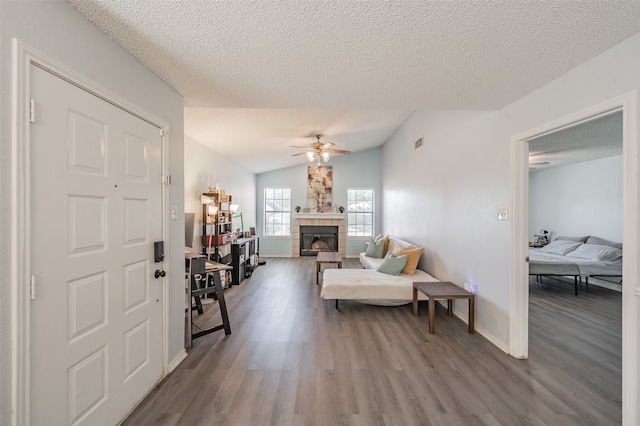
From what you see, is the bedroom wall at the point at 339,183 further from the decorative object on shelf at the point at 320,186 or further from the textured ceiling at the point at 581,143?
the textured ceiling at the point at 581,143

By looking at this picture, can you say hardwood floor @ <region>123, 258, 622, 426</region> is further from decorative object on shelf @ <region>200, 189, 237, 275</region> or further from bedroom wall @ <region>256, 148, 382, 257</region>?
bedroom wall @ <region>256, 148, 382, 257</region>

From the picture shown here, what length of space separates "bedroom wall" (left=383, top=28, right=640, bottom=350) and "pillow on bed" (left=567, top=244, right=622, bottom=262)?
9.74ft

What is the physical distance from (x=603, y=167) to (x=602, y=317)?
3.52 metres

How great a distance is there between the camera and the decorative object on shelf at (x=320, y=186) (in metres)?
8.32

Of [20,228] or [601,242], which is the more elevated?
[20,228]

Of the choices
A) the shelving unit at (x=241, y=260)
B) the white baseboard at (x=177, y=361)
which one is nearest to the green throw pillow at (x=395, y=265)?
the shelving unit at (x=241, y=260)

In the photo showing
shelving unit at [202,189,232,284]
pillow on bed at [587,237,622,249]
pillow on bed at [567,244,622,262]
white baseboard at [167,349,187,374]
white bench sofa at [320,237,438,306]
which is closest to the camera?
white baseboard at [167,349,187,374]

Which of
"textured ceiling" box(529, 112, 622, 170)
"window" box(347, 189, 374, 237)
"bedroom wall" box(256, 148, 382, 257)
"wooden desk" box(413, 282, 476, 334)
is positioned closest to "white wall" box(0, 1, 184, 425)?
"wooden desk" box(413, 282, 476, 334)

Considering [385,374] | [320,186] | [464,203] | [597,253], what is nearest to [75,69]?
[385,374]

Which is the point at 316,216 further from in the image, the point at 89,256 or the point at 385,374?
the point at 89,256

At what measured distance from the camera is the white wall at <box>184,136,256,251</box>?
4.15 metres

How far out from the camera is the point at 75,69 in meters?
1.43

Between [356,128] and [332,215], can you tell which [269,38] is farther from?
[332,215]

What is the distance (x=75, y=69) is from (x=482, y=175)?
353cm
